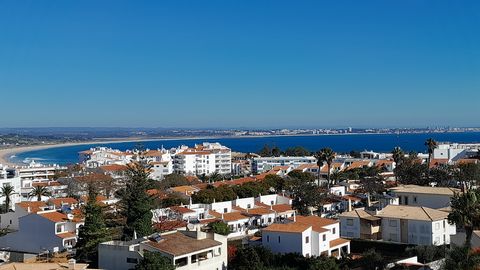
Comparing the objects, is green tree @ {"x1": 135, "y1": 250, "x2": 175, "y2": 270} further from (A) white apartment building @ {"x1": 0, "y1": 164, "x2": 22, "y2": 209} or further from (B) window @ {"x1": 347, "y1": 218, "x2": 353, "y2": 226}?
(A) white apartment building @ {"x1": 0, "y1": 164, "x2": 22, "y2": 209}

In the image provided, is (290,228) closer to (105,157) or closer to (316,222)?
(316,222)

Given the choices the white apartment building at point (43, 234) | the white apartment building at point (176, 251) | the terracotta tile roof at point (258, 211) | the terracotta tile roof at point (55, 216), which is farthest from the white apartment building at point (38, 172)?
the white apartment building at point (176, 251)

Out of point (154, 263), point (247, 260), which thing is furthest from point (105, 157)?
point (154, 263)

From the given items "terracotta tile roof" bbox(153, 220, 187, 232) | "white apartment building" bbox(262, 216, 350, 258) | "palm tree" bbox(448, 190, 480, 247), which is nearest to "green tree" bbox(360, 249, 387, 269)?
"white apartment building" bbox(262, 216, 350, 258)

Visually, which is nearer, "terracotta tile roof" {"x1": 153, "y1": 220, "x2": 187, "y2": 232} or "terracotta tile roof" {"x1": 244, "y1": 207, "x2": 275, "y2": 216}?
"terracotta tile roof" {"x1": 153, "y1": 220, "x2": 187, "y2": 232}

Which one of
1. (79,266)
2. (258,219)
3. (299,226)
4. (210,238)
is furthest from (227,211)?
(79,266)
